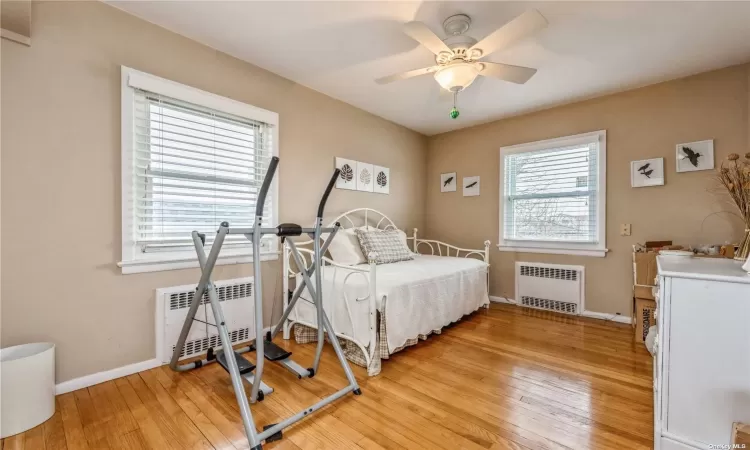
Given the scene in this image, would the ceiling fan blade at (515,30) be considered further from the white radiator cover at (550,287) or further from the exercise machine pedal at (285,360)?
the white radiator cover at (550,287)

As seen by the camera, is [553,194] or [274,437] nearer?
[274,437]

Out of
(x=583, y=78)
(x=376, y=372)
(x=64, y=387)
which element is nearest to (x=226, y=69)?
(x=64, y=387)

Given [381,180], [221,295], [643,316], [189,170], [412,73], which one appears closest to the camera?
[412,73]

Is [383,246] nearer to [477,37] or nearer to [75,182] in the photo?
[477,37]

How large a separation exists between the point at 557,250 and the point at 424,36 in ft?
9.12

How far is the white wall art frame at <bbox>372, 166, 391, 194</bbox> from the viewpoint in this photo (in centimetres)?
379

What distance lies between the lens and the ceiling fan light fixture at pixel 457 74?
6.38 ft

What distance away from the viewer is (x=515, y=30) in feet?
5.44

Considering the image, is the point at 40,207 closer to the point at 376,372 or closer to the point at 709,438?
the point at 376,372

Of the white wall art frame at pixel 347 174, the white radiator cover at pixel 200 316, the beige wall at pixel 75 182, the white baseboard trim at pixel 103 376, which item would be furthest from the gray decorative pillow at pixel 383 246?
the white baseboard trim at pixel 103 376

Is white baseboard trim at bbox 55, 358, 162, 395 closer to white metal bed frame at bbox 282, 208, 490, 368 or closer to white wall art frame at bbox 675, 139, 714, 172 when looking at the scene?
Answer: white metal bed frame at bbox 282, 208, 490, 368

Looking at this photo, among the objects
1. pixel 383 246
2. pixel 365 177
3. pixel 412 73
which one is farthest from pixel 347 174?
pixel 412 73

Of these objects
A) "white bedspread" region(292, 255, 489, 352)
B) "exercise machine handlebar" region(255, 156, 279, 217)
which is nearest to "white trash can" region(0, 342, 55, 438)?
"exercise machine handlebar" region(255, 156, 279, 217)

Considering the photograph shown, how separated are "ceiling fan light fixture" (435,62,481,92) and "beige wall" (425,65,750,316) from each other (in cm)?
204
